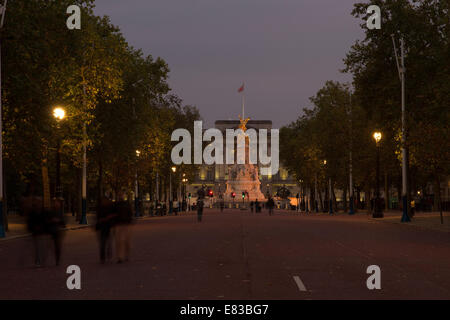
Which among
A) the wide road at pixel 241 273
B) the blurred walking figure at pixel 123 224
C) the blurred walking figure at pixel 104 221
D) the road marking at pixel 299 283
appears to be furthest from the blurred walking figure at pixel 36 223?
the road marking at pixel 299 283

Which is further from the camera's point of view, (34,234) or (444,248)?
(444,248)

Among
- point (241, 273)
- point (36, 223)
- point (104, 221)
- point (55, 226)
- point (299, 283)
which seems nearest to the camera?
point (299, 283)

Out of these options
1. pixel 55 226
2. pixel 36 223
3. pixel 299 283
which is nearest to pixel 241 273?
pixel 299 283

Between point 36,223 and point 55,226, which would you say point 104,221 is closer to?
point 55,226

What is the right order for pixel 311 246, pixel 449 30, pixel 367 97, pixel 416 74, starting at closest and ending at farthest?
Result: pixel 311 246, pixel 449 30, pixel 416 74, pixel 367 97

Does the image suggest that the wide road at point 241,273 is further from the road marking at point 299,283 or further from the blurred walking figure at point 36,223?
the blurred walking figure at point 36,223

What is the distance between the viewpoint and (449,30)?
40406mm

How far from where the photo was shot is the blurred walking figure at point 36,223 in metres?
18.8

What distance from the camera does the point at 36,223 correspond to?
18.9 metres

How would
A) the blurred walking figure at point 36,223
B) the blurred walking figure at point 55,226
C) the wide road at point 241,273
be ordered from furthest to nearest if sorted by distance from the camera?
1. the blurred walking figure at point 55,226
2. the blurred walking figure at point 36,223
3. the wide road at point 241,273

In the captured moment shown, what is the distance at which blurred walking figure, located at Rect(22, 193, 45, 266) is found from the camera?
1880 centimetres

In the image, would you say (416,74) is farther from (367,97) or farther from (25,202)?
(25,202)
